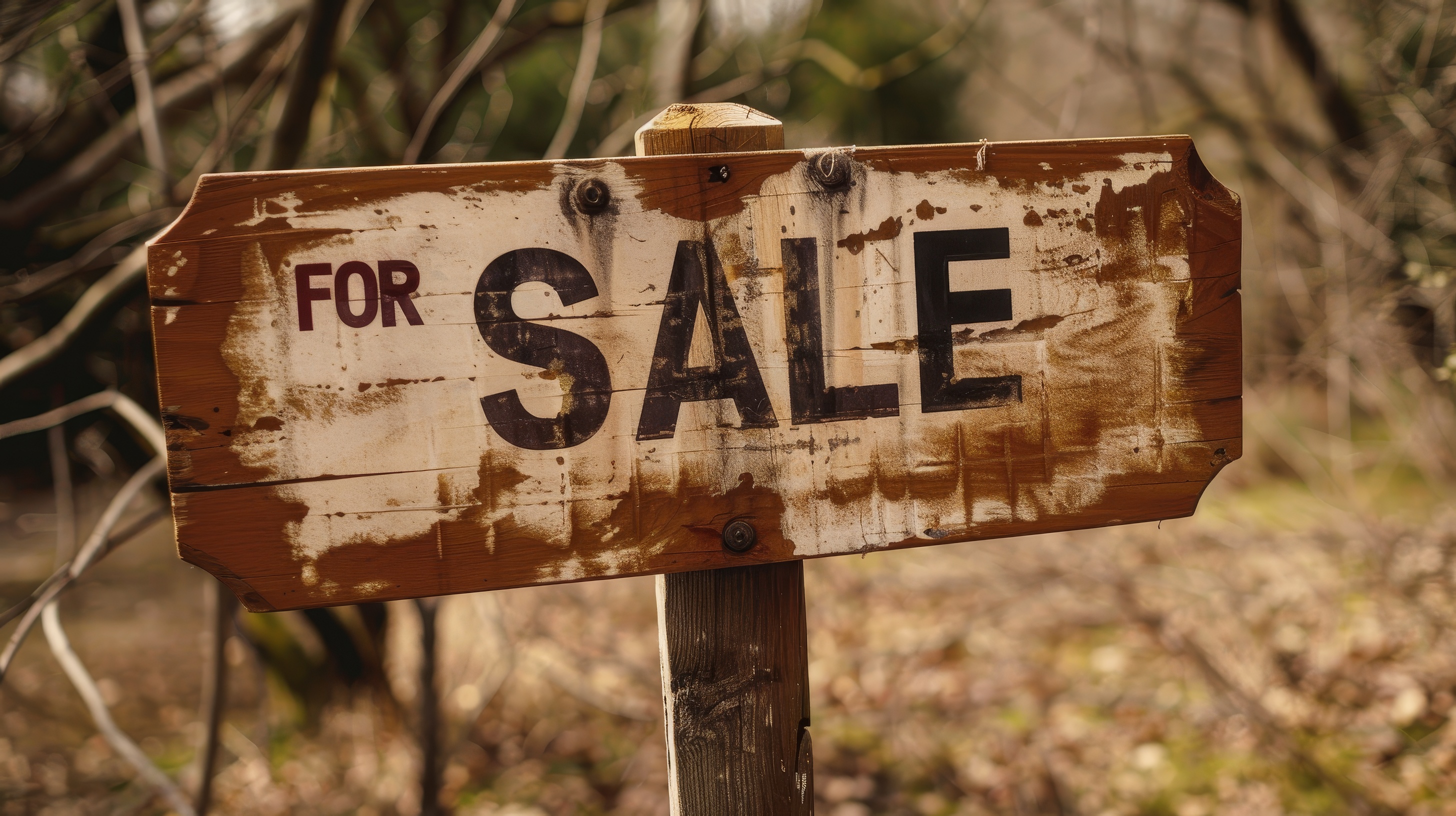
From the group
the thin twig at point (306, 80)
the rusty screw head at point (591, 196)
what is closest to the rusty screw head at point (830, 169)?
the rusty screw head at point (591, 196)

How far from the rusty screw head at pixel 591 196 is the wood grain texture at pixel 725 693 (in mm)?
406

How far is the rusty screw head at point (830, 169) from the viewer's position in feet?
2.76

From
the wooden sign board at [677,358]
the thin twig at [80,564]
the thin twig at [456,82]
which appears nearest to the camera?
the wooden sign board at [677,358]

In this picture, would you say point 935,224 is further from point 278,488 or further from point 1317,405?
point 1317,405

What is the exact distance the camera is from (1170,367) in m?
0.93

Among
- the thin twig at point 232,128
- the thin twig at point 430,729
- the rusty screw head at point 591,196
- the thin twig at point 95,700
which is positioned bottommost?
the thin twig at point 430,729

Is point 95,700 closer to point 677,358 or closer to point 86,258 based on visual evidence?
point 86,258

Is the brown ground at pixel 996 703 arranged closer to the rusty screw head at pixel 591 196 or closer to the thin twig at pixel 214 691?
the thin twig at pixel 214 691

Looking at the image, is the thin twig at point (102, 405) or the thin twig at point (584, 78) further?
the thin twig at point (584, 78)

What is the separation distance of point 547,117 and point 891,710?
3029mm

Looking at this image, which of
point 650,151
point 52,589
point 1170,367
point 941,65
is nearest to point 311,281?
point 650,151

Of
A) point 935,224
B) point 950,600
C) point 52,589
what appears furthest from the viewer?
point 950,600

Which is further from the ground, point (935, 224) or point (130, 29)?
point (130, 29)

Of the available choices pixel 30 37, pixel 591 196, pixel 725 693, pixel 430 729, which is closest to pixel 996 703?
pixel 430 729
